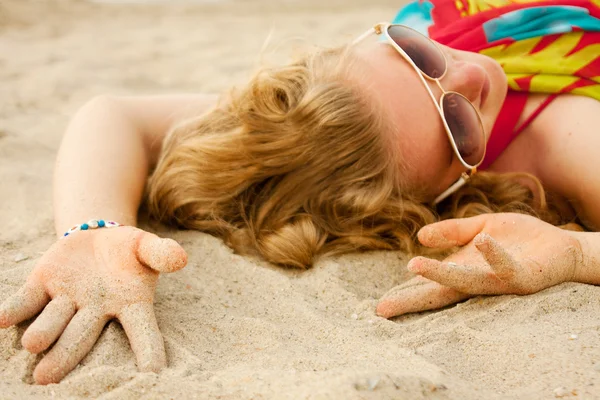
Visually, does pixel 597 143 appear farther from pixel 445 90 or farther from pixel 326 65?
pixel 326 65

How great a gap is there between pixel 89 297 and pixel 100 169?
2.05 feet

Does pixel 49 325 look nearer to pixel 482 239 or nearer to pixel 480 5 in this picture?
pixel 482 239

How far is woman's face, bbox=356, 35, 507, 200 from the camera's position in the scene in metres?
1.80

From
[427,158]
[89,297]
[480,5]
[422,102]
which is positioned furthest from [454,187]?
[89,297]

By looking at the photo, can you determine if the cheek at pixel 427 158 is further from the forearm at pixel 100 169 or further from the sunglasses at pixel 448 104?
the forearm at pixel 100 169

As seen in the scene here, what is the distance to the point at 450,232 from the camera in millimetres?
1596

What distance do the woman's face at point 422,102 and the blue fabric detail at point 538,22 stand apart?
31 centimetres

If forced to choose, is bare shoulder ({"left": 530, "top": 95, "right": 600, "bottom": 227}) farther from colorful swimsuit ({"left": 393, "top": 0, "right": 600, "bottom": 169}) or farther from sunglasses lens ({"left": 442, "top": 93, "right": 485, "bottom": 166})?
sunglasses lens ({"left": 442, "top": 93, "right": 485, "bottom": 166})

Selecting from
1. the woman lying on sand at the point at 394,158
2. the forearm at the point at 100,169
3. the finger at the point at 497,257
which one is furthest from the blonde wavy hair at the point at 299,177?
the finger at the point at 497,257

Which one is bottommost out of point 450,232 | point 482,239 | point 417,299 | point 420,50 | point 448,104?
point 417,299

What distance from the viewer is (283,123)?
1.83m

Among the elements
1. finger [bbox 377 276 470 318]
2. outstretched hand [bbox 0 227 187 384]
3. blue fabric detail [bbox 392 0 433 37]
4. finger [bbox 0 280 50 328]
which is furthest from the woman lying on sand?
blue fabric detail [bbox 392 0 433 37]

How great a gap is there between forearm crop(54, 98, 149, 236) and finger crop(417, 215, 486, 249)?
791mm

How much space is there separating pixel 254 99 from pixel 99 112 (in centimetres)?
60
